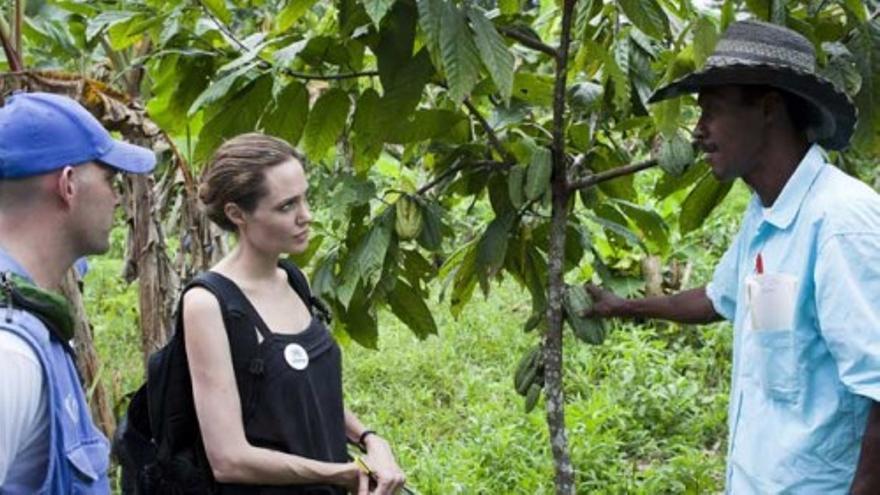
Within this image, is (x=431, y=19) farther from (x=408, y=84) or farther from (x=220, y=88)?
(x=220, y=88)

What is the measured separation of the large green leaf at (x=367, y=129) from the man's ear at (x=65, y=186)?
89 centimetres

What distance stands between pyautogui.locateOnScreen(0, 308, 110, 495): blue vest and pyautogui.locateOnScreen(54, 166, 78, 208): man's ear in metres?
0.20

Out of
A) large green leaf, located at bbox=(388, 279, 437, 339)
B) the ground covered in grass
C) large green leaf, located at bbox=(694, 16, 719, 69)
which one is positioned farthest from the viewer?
the ground covered in grass

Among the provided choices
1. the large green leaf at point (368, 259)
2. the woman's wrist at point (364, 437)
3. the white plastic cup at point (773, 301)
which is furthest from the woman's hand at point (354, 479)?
the white plastic cup at point (773, 301)

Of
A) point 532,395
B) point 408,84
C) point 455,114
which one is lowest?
point 532,395

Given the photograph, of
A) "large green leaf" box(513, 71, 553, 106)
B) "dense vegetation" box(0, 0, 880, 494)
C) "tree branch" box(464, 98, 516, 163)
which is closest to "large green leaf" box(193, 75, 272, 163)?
"dense vegetation" box(0, 0, 880, 494)

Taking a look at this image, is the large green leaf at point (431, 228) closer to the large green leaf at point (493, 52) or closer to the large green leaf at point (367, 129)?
the large green leaf at point (367, 129)

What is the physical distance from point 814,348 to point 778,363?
0.07 m

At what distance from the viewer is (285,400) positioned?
226cm

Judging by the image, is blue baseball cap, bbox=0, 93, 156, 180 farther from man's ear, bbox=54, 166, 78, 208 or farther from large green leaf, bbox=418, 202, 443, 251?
large green leaf, bbox=418, 202, 443, 251

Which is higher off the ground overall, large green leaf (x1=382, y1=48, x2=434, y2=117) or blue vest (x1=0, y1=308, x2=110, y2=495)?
large green leaf (x1=382, y1=48, x2=434, y2=117)

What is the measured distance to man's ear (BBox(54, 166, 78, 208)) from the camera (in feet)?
5.68

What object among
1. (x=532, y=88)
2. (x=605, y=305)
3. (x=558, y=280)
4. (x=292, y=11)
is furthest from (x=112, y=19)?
(x=605, y=305)

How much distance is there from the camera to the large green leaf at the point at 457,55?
6.95 feet
